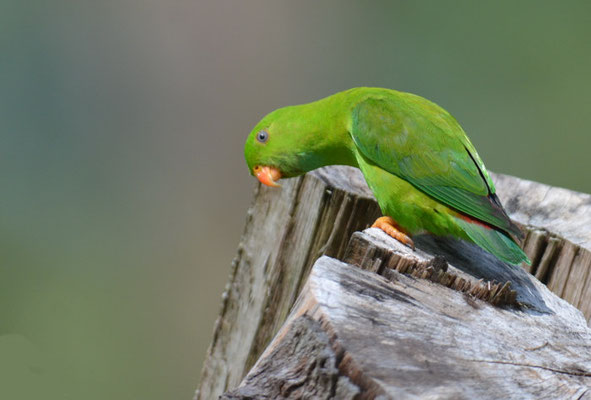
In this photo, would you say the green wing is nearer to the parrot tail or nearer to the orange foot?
the parrot tail

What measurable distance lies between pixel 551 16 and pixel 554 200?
5.10 m

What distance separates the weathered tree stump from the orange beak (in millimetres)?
74

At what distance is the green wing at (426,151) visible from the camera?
3164mm

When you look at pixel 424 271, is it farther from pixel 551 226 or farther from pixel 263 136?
pixel 263 136

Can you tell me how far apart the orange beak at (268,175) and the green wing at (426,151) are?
54 cm

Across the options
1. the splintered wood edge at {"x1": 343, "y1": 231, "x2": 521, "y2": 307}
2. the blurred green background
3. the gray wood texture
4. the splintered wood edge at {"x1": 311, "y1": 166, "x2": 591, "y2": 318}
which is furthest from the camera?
the blurred green background

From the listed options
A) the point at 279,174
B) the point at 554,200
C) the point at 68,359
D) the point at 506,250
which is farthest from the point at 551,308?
the point at 68,359

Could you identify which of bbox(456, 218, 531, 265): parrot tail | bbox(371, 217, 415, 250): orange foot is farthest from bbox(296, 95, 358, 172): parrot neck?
bbox(456, 218, 531, 265): parrot tail

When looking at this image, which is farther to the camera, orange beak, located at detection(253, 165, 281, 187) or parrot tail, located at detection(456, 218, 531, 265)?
orange beak, located at detection(253, 165, 281, 187)

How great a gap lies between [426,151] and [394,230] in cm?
56

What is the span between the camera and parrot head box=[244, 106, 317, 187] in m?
3.76

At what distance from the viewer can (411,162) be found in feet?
10.8

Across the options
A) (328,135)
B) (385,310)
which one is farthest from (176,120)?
(385,310)

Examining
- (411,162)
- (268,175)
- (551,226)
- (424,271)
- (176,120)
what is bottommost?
(176,120)
